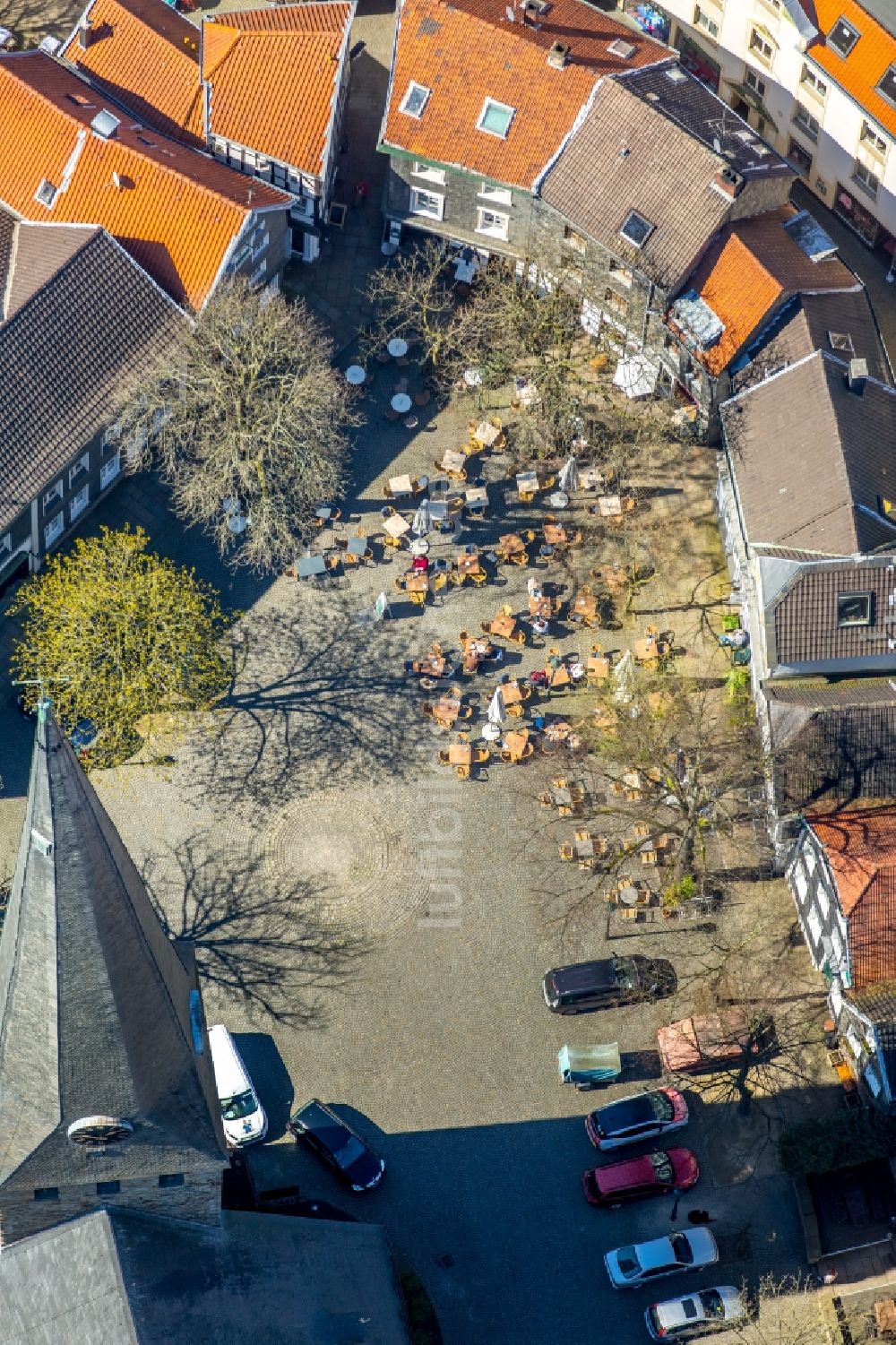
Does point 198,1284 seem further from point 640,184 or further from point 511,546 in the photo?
point 640,184

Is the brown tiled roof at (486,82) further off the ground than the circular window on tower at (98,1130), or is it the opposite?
the brown tiled roof at (486,82)

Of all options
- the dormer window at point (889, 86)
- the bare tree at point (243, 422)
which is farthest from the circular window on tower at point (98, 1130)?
the dormer window at point (889, 86)

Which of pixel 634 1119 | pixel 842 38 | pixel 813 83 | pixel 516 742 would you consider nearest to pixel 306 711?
pixel 516 742

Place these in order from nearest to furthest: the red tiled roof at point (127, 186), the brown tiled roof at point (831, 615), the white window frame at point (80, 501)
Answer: the brown tiled roof at point (831, 615) < the white window frame at point (80, 501) < the red tiled roof at point (127, 186)

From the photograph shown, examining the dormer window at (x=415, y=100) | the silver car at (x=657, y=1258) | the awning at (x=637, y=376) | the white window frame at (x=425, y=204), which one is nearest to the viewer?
the silver car at (x=657, y=1258)

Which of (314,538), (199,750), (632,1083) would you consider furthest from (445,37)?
(632,1083)

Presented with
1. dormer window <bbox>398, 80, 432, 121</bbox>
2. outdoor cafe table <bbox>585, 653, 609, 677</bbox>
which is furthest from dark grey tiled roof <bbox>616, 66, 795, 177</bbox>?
outdoor cafe table <bbox>585, 653, 609, 677</bbox>

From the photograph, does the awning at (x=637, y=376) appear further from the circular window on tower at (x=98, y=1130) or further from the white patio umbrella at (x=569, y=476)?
the circular window on tower at (x=98, y=1130)

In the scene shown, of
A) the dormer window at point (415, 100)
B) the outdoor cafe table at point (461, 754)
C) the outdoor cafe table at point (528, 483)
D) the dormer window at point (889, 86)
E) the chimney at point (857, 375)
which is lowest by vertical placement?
the outdoor cafe table at point (461, 754)
